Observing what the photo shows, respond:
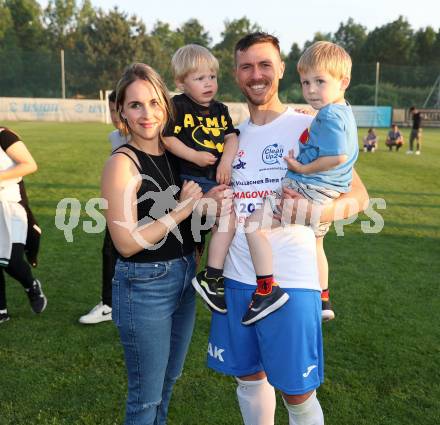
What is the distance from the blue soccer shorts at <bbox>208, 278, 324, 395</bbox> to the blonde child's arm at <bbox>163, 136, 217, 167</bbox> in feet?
2.20

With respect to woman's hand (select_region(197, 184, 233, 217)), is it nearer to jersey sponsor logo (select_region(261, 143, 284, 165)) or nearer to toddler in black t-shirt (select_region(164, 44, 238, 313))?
toddler in black t-shirt (select_region(164, 44, 238, 313))

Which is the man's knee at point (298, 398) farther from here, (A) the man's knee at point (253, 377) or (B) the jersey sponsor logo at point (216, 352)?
(B) the jersey sponsor logo at point (216, 352)

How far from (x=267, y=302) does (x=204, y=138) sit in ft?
3.21

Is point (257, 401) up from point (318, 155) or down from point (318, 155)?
down

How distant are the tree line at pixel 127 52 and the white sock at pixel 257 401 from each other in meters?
26.0

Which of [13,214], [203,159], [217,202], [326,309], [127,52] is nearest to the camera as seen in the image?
[217,202]

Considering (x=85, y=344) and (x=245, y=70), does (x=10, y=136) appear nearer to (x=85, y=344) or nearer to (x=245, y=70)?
(x=85, y=344)

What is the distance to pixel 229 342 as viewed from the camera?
2492mm

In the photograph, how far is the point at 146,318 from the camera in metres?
2.24

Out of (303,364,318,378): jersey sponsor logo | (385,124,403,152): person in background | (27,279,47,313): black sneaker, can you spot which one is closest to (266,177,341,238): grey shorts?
(303,364,318,378): jersey sponsor logo

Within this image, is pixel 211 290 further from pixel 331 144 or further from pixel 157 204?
pixel 331 144

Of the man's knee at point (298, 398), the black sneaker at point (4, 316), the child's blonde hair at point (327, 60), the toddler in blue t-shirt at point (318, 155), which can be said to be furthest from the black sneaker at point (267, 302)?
the black sneaker at point (4, 316)

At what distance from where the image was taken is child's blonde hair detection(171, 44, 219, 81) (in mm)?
2695

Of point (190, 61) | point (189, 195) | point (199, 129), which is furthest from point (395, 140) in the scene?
point (189, 195)
